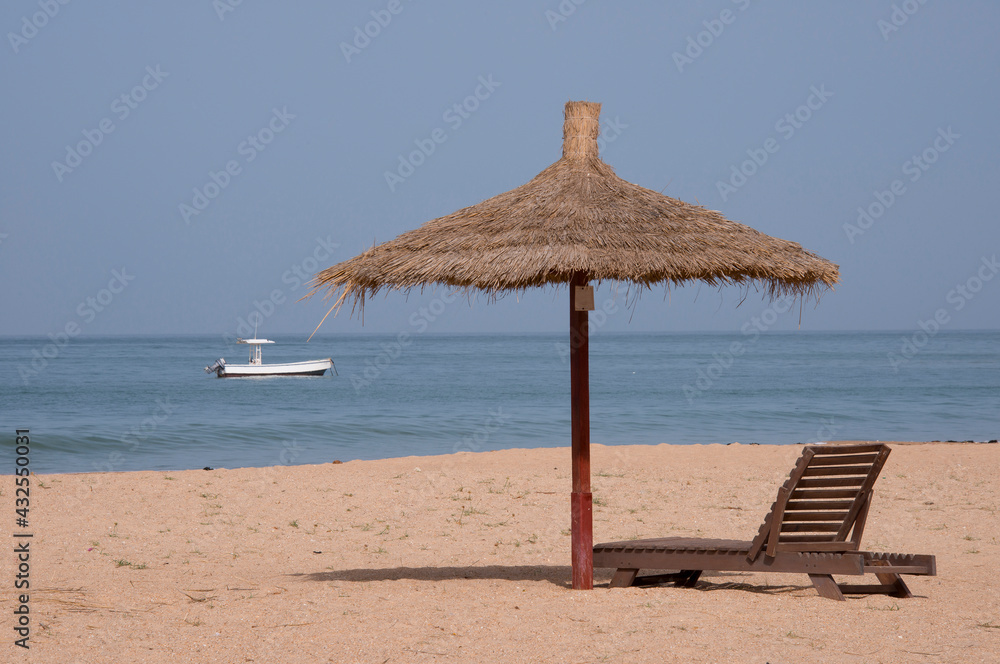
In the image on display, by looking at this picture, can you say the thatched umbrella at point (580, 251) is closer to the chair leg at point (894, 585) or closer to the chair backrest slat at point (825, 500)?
the chair backrest slat at point (825, 500)

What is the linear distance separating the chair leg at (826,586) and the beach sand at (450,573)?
0.22 feet

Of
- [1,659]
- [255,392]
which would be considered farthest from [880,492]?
[255,392]

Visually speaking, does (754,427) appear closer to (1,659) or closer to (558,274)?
(558,274)

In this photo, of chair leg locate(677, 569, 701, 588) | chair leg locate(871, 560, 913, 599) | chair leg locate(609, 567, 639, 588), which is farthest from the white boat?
chair leg locate(871, 560, 913, 599)

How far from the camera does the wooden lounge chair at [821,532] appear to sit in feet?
15.5

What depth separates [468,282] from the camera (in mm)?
4781

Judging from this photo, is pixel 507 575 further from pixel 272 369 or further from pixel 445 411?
pixel 272 369

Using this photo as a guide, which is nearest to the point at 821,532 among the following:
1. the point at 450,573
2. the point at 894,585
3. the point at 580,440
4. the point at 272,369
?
the point at 894,585

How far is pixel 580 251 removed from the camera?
182 inches

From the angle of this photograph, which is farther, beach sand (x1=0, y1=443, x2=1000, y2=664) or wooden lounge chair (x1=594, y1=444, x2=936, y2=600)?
wooden lounge chair (x1=594, y1=444, x2=936, y2=600)

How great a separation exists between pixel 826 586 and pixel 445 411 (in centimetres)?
2364

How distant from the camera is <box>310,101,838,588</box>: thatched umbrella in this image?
15.4ft

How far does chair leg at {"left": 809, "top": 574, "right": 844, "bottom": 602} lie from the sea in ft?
38.2

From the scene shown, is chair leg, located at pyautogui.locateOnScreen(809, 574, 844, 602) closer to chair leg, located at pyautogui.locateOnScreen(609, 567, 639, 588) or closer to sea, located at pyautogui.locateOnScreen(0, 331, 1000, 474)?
chair leg, located at pyautogui.locateOnScreen(609, 567, 639, 588)
